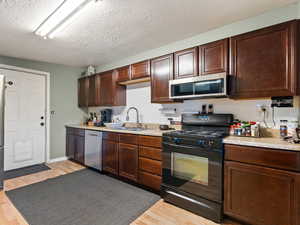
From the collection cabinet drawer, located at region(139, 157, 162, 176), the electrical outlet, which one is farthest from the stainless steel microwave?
cabinet drawer, located at region(139, 157, 162, 176)

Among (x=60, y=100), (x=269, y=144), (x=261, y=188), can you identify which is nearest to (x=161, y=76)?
(x=269, y=144)

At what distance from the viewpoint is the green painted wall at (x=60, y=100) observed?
3.99m

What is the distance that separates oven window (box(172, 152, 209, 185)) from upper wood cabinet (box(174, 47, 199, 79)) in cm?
114

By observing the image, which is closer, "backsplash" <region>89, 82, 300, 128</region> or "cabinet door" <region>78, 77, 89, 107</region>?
"backsplash" <region>89, 82, 300, 128</region>

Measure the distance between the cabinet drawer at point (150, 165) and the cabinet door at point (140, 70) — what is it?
4.71 feet

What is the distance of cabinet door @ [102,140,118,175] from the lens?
291 centimetres

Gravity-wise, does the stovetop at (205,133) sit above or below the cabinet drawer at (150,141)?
above

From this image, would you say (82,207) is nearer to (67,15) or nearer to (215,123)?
(215,123)

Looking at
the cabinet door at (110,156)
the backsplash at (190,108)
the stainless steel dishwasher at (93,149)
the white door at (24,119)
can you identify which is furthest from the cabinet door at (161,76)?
the white door at (24,119)

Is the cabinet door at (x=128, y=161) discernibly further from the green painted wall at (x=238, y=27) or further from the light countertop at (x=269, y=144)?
the green painted wall at (x=238, y=27)

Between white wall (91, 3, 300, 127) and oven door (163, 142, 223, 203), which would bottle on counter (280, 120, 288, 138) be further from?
oven door (163, 142, 223, 203)

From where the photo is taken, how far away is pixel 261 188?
1602 mm

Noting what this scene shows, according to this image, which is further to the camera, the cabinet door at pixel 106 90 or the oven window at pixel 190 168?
the cabinet door at pixel 106 90

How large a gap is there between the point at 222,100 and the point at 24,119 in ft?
12.9
